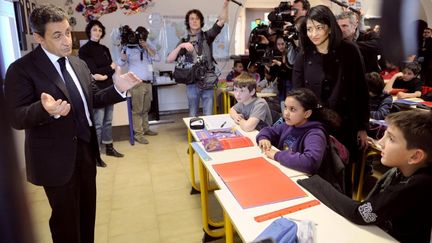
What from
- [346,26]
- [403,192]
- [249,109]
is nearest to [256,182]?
[403,192]

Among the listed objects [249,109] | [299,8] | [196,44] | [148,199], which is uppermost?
[299,8]

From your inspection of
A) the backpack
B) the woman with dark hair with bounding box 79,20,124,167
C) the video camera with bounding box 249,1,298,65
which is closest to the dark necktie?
the video camera with bounding box 249,1,298,65

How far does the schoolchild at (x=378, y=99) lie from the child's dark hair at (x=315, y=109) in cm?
95

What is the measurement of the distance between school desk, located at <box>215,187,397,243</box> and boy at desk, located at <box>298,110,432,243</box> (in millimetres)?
32

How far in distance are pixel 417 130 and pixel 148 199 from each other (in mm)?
1995

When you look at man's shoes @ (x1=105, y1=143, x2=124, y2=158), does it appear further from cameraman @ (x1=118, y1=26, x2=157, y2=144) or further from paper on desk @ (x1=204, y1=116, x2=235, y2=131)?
paper on desk @ (x1=204, y1=116, x2=235, y2=131)

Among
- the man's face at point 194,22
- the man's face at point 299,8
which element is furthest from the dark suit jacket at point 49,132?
the man's face at point 299,8

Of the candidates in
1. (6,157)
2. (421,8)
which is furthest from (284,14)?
(6,157)

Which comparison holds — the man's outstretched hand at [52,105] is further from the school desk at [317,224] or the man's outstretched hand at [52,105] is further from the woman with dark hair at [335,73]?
the woman with dark hair at [335,73]

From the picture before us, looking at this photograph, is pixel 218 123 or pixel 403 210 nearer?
pixel 403 210

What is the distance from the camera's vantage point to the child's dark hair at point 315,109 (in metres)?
1.59

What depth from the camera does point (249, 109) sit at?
229 cm

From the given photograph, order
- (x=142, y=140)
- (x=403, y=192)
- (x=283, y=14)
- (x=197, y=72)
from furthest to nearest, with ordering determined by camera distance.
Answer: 1. (x=142, y=140)
2. (x=197, y=72)
3. (x=283, y=14)
4. (x=403, y=192)

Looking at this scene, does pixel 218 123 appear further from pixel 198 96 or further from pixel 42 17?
pixel 42 17
